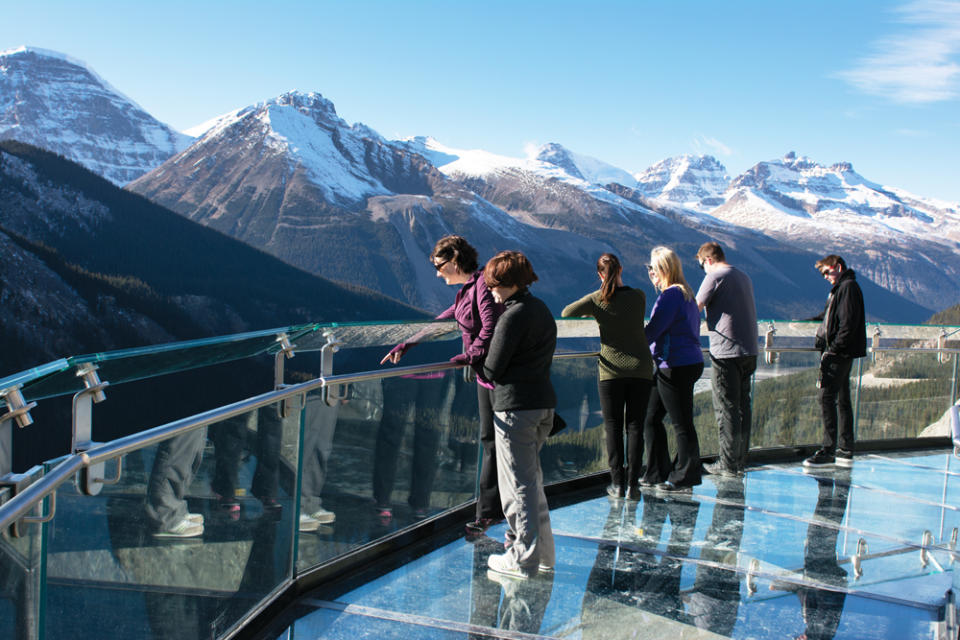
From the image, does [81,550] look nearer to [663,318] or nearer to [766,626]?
[766,626]

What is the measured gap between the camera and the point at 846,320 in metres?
5.57

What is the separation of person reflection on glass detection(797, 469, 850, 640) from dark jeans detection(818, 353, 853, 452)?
604 millimetres

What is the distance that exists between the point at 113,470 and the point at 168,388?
7452cm

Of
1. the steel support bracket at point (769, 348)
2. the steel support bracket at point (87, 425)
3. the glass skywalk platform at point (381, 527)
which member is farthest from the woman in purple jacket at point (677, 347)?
→ the steel support bracket at point (87, 425)

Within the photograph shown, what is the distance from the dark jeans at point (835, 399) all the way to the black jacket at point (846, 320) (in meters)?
0.10

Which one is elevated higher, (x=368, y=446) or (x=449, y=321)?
(x=449, y=321)

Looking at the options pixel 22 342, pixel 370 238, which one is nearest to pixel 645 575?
pixel 22 342

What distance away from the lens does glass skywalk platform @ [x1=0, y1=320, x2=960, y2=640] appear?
6.46 feet

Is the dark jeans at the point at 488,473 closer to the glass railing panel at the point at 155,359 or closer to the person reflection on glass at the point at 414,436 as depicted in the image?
the person reflection on glass at the point at 414,436

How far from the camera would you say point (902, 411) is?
6.95m

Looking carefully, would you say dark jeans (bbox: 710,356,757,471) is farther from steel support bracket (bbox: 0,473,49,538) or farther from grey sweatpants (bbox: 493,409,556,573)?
steel support bracket (bbox: 0,473,49,538)

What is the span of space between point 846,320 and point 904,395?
1845 mm

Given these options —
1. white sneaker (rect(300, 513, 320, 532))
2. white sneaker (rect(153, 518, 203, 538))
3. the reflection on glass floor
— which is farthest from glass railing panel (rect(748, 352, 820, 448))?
white sneaker (rect(153, 518, 203, 538))

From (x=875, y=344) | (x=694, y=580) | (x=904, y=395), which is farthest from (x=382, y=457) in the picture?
(x=904, y=395)
